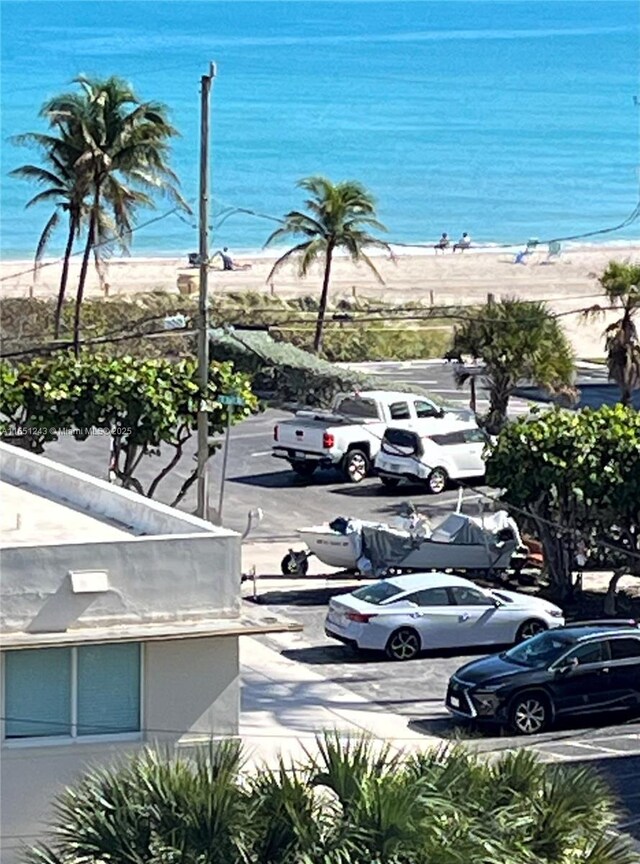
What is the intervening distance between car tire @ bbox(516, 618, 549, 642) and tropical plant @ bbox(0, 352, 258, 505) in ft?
21.4

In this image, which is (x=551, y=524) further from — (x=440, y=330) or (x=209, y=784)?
(x=440, y=330)

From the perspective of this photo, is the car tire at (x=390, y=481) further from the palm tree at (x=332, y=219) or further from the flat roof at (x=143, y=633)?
the flat roof at (x=143, y=633)

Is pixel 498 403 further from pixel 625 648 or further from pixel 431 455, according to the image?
pixel 625 648

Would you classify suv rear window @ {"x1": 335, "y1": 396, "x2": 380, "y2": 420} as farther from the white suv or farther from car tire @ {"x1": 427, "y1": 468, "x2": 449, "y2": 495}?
car tire @ {"x1": 427, "y1": 468, "x2": 449, "y2": 495}

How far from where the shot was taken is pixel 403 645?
27.1 metres

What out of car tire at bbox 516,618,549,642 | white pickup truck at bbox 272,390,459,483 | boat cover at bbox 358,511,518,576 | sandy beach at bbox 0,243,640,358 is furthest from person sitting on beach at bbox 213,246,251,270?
car tire at bbox 516,618,549,642

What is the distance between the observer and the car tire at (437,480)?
38875mm

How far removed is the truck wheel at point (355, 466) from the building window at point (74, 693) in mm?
23759

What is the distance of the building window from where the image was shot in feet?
52.6

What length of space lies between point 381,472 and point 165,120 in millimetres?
15780

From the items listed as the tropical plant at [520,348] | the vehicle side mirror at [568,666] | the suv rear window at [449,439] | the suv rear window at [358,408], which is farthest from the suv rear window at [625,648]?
the suv rear window at [358,408]

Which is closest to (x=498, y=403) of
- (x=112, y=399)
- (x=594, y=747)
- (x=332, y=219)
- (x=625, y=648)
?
(x=112, y=399)

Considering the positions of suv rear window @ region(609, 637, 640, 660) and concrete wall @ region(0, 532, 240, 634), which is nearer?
concrete wall @ region(0, 532, 240, 634)

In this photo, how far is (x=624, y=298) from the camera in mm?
41812
